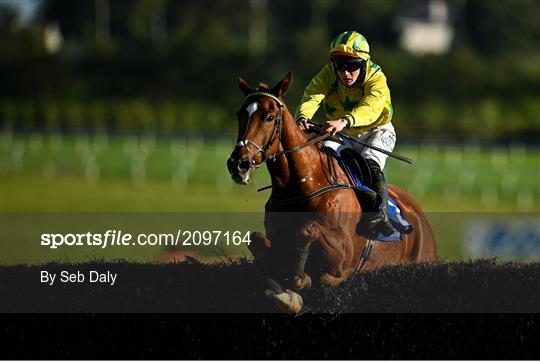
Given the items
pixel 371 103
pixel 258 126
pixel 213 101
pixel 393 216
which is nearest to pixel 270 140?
pixel 258 126

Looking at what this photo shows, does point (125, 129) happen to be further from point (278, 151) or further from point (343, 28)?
point (278, 151)

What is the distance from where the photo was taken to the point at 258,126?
262 inches

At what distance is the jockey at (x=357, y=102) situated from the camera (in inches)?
281

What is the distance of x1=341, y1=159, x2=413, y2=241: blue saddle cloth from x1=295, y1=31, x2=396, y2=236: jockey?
0.10 meters

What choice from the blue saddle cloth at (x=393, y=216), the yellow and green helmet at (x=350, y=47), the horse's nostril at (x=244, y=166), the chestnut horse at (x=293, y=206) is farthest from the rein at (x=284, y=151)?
the yellow and green helmet at (x=350, y=47)

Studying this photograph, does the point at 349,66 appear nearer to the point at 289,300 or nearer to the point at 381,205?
the point at 381,205

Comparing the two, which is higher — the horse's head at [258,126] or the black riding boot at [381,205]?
the horse's head at [258,126]

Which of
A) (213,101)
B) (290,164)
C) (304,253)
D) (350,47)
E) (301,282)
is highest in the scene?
(350,47)

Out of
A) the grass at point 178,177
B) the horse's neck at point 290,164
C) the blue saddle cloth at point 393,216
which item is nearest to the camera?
the horse's neck at point 290,164

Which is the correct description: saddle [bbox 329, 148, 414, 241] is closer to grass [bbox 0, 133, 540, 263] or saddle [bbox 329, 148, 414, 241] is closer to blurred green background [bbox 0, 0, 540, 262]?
grass [bbox 0, 133, 540, 263]

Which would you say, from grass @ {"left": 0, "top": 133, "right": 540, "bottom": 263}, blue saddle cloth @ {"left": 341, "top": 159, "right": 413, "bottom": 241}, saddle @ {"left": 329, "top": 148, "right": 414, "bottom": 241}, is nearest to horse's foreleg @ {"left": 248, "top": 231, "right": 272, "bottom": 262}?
saddle @ {"left": 329, "top": 148, "right": 414, "bottom": 241}

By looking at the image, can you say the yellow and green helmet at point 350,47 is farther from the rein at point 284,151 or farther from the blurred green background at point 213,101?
the blurred green background at point 213,101

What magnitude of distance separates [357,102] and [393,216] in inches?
31.9

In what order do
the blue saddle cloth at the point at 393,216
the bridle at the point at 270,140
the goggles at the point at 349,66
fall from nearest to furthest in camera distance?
the bridle at the point at 270,140
the goggles at the point at 349,66
the blue saddle cloth at the point at 393,216
